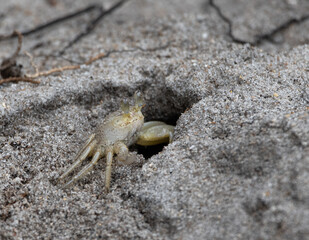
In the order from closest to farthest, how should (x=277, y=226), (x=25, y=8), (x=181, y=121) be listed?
(x=277, y=226)
(x=181, y=121)
(x=25, y=8)

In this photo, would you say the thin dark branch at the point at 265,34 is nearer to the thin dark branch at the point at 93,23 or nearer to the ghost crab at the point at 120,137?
the thin dark branch at the point at 93,23

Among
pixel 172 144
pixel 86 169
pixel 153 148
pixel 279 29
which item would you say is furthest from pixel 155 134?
pixel 279 29

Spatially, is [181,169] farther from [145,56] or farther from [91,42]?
[91,42]

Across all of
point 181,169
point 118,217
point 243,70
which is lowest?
point 118,217

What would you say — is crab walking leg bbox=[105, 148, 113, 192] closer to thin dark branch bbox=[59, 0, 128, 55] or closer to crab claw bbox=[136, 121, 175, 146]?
crab claw bbox=[136, 121, 175, 146]

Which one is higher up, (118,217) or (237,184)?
(237,184)

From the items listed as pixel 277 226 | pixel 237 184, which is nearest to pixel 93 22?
pixel 237 184
